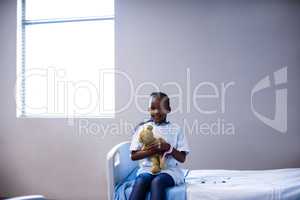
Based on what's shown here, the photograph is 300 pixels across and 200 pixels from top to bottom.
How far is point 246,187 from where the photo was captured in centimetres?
168

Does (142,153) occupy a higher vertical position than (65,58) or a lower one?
lower

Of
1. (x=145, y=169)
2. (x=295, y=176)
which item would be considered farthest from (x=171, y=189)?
(x=295, y=176)

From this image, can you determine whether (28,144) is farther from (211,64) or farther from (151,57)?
(211,64)

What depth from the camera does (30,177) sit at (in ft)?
8.86

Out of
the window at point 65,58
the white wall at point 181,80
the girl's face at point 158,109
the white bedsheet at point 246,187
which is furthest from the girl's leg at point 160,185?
the window at point 65,58

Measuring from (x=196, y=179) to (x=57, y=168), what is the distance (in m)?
1.38

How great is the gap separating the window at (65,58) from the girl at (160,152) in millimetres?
819

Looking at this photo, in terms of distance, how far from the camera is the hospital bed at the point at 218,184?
64.2 inches

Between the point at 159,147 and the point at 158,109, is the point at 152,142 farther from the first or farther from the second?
the point at 158,109

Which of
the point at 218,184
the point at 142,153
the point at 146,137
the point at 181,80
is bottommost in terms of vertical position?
the point at 218,184

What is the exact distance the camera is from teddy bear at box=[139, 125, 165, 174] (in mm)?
1770

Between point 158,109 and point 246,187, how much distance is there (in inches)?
28.0

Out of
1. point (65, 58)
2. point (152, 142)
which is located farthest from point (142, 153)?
point (65, 58)

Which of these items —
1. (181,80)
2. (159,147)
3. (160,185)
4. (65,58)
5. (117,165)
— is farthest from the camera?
(65,58)
